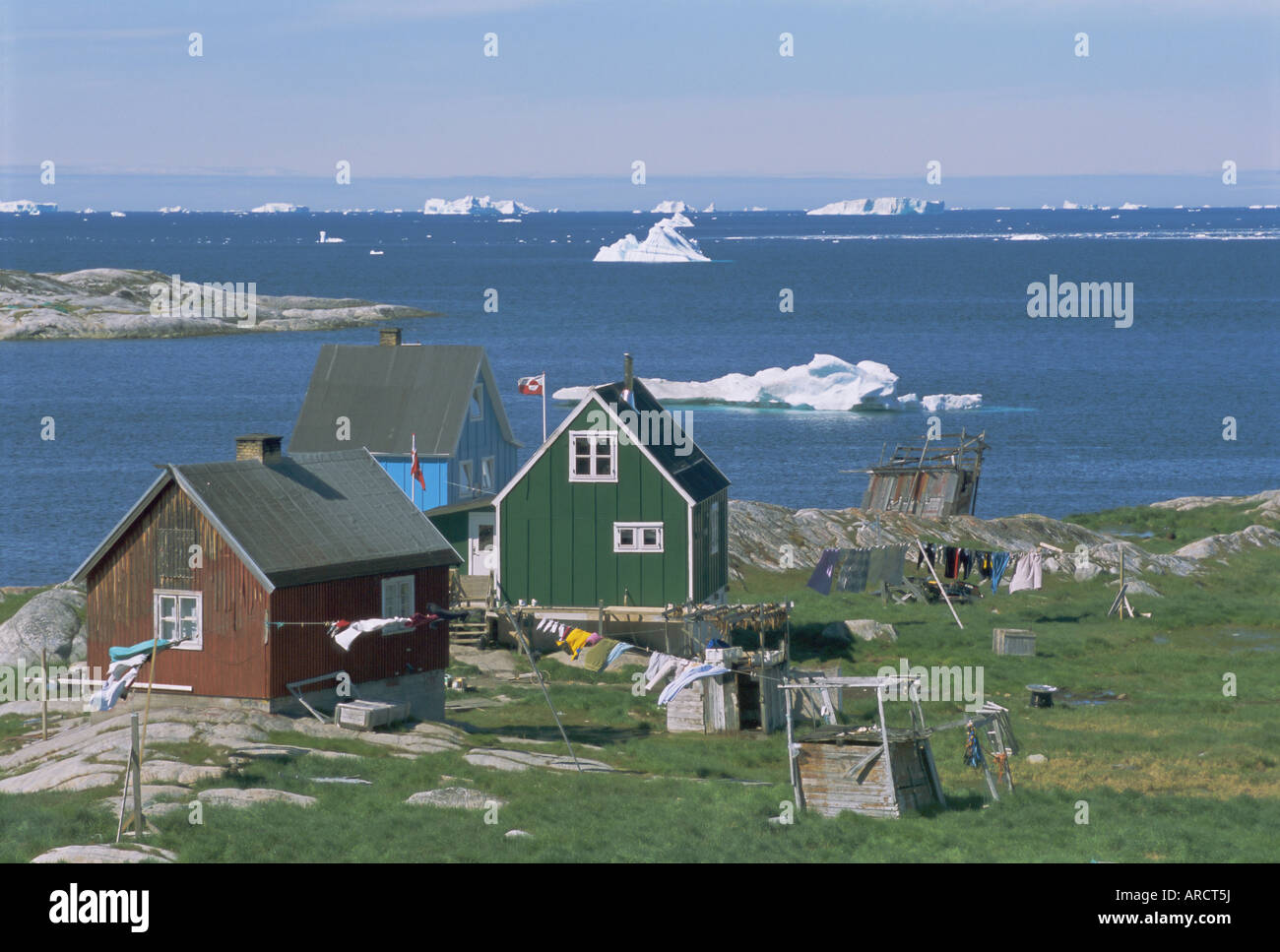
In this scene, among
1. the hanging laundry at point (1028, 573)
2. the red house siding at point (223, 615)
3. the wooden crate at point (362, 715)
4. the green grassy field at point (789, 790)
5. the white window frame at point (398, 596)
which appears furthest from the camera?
the hanging laundry at point (1028, 573)

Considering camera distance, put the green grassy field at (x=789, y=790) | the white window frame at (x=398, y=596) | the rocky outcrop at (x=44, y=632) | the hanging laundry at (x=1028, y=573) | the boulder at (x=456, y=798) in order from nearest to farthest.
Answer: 1. the green grassy field at (x=789, y=790)
2. the boulder at (x=456, y=798)
3. the white window frame at (x=398, y=596)
4. the rocky outcrop at (x=44, y=632)
5. the hanging laundry at (x=1028, y=573)

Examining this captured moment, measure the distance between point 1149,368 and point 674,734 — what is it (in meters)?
111

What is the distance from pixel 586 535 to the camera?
1540 inches

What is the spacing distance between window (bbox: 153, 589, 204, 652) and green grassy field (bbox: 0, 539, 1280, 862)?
129 inches

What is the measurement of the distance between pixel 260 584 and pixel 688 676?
318 inches

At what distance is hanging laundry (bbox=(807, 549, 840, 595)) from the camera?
4372 cm

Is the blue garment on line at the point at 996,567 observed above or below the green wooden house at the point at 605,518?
below

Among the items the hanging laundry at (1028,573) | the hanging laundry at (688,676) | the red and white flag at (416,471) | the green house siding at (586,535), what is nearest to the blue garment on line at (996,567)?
the hanging laundry at (1028,573)

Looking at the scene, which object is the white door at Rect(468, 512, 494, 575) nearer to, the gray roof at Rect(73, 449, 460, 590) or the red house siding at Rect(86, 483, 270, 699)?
the gray roof at Rect(73, 449, 460, 590)

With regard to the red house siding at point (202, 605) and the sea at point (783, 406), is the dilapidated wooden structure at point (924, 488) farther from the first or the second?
the red house siding at point (202, 605)

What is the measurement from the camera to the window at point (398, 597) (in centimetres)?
3180

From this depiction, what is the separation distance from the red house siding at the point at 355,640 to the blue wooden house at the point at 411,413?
1384cm

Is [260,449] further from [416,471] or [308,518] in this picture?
[416,471]
